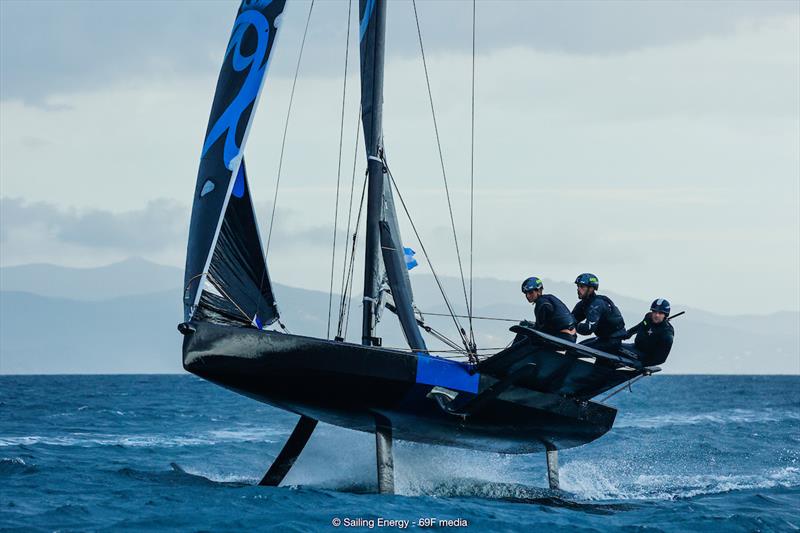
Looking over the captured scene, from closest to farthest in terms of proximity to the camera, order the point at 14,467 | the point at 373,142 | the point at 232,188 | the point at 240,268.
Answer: the point at 232,188 → the point at 240,268 → the point at 373,142 → the point at 14,467

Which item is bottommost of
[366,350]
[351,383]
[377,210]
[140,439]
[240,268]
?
[140,439]

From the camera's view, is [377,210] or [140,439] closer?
[377,210]

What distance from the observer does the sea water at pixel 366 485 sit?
11.6m

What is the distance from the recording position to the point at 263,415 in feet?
113

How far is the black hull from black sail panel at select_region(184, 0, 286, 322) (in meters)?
0.66

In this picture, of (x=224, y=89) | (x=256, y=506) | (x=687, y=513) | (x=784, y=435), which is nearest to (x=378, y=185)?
(x=224, y=89)

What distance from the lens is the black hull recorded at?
1176cm

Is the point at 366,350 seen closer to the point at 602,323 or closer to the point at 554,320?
the point at 554,320

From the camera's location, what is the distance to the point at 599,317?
12.8 meters

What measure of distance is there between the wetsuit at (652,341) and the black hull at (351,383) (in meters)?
1.15

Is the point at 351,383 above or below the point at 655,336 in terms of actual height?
below

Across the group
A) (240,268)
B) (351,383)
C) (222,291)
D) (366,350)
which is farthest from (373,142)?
(351,383)

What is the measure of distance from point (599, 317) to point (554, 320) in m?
0.56

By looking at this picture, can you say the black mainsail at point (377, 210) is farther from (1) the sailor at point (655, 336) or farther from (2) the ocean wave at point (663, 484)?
(2) the ocean wave at point (663, 484)
